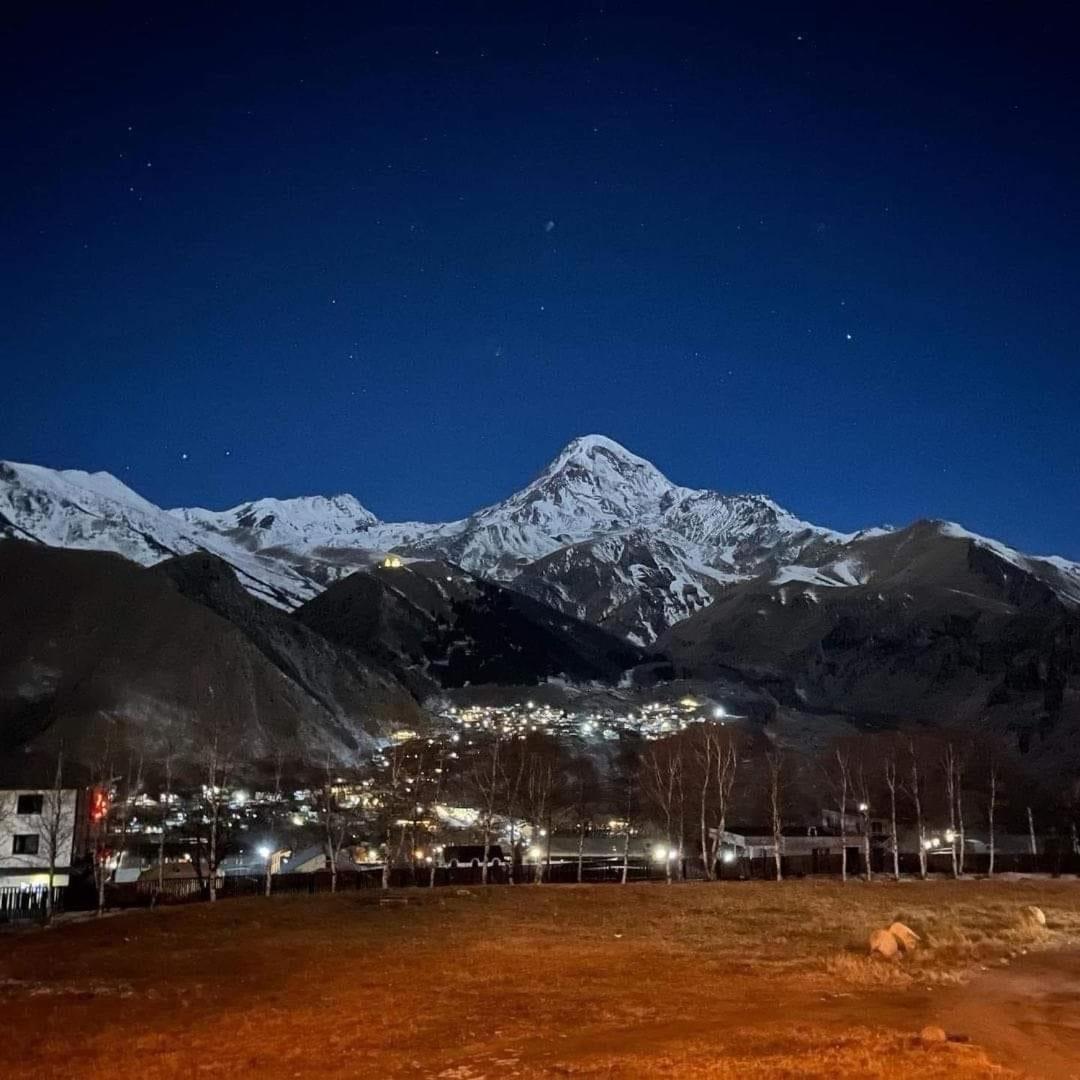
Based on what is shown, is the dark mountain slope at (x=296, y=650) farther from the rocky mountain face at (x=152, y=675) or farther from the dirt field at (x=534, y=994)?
the dirt field at (x=534, y=994)

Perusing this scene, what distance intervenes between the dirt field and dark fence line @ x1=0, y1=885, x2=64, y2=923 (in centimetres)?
543

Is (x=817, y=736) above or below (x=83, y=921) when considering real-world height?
above

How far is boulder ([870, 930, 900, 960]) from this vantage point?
2755 cm

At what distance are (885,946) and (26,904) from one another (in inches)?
1526

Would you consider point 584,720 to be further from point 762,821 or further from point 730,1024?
point 730,1024

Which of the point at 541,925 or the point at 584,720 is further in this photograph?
the point at 584,720

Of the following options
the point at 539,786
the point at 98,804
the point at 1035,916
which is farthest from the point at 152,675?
the point at 1035,916

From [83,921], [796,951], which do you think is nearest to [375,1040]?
[796,951]

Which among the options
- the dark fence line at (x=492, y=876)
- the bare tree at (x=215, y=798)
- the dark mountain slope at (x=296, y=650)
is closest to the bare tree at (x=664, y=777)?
the dark fence line at (x=492, y=876)

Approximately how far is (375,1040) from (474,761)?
10232 centimetres

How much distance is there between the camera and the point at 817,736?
168625mm

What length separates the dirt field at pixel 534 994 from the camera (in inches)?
635

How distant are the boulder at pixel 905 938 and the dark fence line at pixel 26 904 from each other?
3369cm

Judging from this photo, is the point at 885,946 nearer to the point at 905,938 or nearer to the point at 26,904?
the point at 905,938
